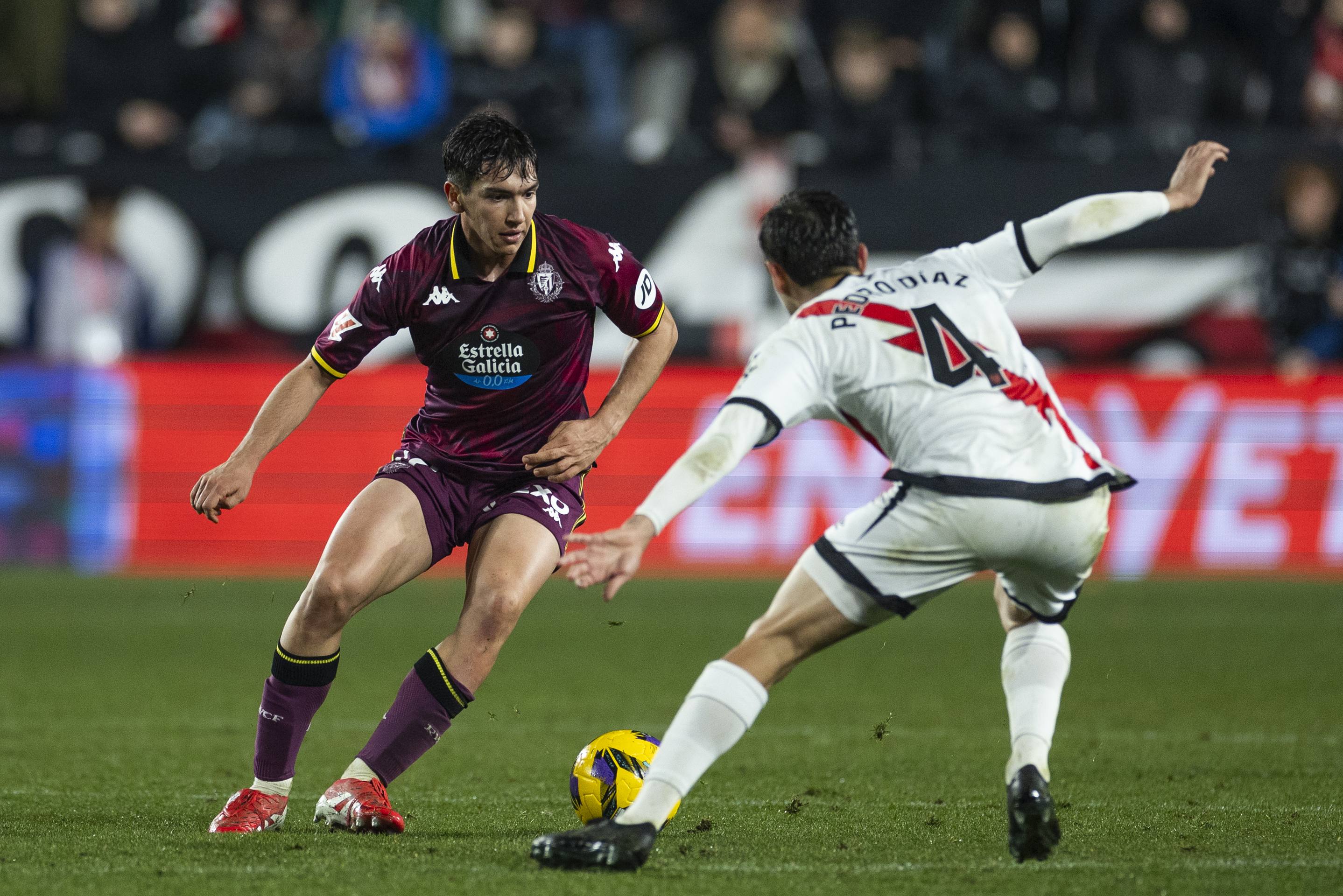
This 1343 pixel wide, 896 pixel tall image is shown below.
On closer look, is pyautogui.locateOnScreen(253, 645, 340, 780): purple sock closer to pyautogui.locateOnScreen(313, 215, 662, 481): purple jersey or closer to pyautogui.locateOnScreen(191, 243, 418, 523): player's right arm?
pyautogui.locateOnScreen(191, 243, 418, 523): player's right arm

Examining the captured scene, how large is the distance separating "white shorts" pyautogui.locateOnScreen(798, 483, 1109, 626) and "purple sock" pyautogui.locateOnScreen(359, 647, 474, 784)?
1.31 m

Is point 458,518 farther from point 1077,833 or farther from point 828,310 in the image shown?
point 1077,833

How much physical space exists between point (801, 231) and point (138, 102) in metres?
10.3

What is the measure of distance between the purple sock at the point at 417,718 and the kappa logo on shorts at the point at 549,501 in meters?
0.55

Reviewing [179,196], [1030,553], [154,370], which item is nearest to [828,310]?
[1030,553]

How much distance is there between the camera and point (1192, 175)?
4.80 metres

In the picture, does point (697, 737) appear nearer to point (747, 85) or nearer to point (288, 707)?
point (288, 707)

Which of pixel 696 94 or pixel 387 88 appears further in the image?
pixel 696 94

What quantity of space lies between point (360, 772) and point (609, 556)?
1583mm

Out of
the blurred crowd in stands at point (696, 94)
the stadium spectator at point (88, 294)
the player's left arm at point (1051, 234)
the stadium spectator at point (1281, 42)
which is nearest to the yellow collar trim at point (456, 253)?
the player's left arm at point (1051, 234)

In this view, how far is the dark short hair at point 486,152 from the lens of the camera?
16.0 feet

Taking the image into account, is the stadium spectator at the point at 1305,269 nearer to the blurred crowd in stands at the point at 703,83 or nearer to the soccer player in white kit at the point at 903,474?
the blurred crowd in stands at the point at 703,83

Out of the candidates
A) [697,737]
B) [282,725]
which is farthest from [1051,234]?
[282,725]

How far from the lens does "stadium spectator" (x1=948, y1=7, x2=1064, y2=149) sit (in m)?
13.3
